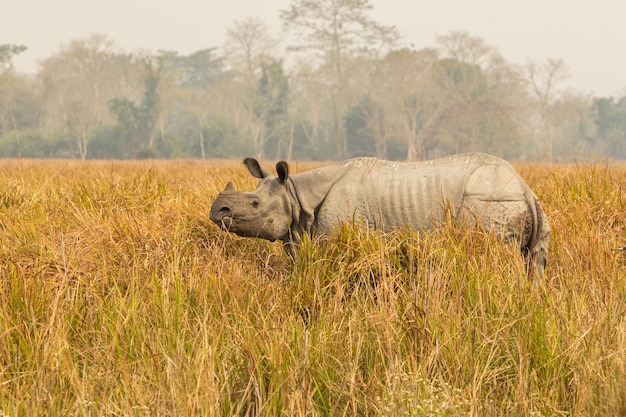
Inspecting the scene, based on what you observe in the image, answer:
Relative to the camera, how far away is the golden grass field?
2.70 m

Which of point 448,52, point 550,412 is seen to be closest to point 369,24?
point 448,52

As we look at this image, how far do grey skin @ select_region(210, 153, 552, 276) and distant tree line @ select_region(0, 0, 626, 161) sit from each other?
28612 mm

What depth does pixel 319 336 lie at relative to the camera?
125 inches

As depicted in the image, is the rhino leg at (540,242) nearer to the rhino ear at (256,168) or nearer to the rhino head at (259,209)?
the rhino head at (259,209)

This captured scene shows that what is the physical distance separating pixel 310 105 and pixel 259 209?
5380 cm

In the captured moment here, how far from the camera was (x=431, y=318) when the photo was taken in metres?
3.22

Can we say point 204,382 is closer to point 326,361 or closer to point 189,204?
point 326,361

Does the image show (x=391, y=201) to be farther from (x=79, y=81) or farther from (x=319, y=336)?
(x=79, y=81)

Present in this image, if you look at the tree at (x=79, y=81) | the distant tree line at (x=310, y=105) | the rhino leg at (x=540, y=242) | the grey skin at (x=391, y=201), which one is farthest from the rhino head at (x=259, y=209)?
the tree at (x=79, y=81)

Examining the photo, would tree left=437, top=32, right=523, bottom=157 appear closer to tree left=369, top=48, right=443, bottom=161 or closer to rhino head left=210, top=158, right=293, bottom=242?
tree left=369, top=48, right=443, bottom=161

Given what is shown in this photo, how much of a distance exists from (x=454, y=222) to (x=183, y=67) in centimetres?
6611

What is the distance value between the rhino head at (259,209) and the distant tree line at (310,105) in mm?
28663

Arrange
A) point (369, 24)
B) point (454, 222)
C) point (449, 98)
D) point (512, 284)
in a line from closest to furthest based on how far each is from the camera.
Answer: point (512, 284) < point (454, 222) < point (449, 98) < point (369, 24)

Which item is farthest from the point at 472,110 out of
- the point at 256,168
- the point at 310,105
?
the point at 256,168
